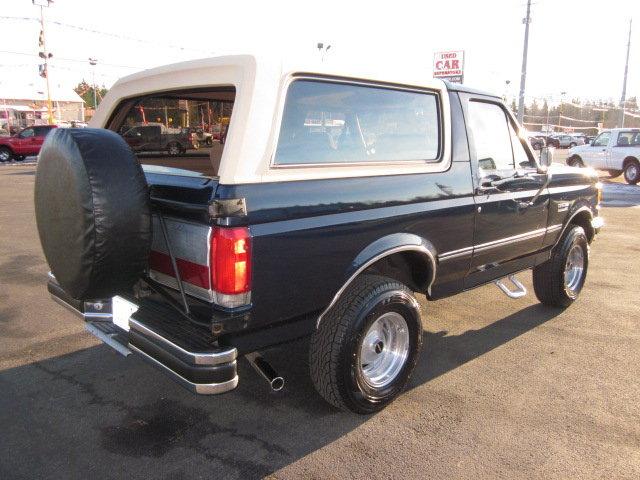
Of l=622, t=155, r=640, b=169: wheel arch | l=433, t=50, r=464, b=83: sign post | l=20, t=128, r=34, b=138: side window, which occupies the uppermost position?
l=433, t=50, r=464, b=83: sign post

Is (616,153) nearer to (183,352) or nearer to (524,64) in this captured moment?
(524,64)

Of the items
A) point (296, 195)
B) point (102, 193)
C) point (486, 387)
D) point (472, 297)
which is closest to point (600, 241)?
point (472, 297)

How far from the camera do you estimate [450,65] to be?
613 inches

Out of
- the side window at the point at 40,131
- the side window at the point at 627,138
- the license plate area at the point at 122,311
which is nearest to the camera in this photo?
the license plate area at the point at 122,311

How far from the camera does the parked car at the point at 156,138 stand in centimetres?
398

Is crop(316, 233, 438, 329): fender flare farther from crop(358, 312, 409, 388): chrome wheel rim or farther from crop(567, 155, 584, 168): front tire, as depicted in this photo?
crop(567, 155, 584, 168): front tire

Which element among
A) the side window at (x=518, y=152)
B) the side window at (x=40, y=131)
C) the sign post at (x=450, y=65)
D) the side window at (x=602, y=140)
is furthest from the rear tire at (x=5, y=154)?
the side window at (x=518, y=152)

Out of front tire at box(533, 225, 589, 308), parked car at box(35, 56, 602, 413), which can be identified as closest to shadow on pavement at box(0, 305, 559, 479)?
parked car at box(35, 56, 602, 413)

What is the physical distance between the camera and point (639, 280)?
20.0ft

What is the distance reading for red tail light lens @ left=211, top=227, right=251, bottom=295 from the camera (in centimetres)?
236

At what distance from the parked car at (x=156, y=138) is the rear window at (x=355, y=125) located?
1.68 m

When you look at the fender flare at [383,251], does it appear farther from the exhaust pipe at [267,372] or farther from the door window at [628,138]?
the door window at [628,138]

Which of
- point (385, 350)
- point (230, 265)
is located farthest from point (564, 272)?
point (230, 265)

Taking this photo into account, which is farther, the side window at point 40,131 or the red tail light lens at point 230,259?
the side window at point 40,131
